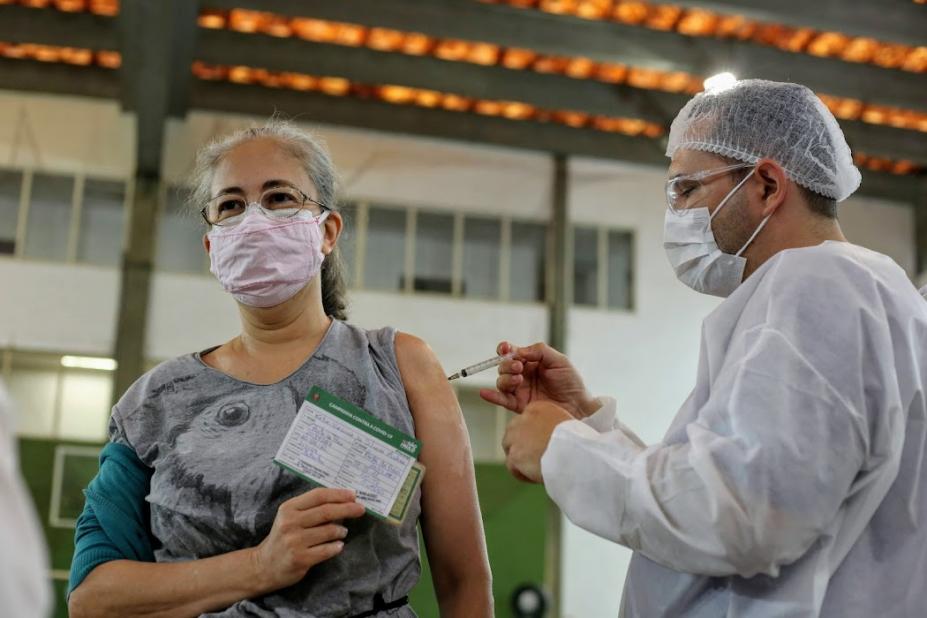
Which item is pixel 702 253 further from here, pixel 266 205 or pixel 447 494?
pixel 266 205

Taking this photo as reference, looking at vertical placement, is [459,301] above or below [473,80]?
below

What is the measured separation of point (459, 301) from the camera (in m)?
10.4

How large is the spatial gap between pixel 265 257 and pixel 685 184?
32.9 inches

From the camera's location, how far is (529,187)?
10.8m

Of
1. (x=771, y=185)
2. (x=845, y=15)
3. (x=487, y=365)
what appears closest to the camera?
(x=771, y=185)

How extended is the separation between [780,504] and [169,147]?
373 inches

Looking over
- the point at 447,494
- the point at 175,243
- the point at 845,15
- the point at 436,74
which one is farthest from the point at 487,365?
the point at 175,243

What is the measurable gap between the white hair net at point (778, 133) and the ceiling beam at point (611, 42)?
6761 mm

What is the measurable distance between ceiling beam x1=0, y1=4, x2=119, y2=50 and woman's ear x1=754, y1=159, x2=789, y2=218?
26.4ft

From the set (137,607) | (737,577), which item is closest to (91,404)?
(137,607)

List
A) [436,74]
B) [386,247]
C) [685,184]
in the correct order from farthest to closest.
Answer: [386,247] < [436,74] < [685,184]

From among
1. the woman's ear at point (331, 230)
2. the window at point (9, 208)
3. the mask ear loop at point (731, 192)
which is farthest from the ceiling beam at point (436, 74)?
the mask ear loop at point (731, 192)

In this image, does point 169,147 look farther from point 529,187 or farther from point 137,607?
point 137,607

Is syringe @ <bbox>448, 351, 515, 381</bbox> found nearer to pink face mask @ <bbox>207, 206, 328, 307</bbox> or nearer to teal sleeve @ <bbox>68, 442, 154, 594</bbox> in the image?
pink face mask @ <bbox>207, 206, 328, 307</bbox>
